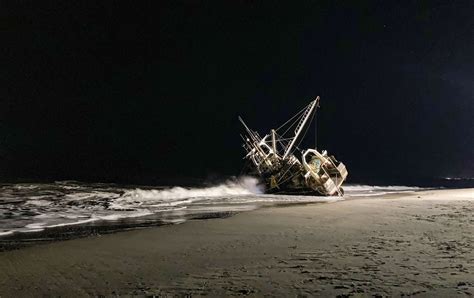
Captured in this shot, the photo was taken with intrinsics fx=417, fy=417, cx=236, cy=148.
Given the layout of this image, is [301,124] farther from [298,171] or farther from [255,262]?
[255,262]

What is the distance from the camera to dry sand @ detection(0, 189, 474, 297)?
627 centimetres

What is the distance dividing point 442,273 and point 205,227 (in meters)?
7.36

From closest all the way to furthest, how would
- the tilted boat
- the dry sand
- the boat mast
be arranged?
the dry sand < the tilted boat < the boat mast

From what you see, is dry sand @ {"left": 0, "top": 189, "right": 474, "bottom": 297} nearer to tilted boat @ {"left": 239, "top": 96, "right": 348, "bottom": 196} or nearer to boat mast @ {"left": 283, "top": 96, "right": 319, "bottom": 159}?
tilted boat @ {"left": 239, "top": 96, "right": 348, "bottom": 196}

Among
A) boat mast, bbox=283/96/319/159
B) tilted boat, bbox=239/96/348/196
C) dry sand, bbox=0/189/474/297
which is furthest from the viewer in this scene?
boat mast, bbox=283/96/319/159

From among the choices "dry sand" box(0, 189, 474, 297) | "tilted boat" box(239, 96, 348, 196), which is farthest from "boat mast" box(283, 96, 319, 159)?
"dry sand" box(0, 189, 474, 297)

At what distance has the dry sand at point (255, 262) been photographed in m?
6.27

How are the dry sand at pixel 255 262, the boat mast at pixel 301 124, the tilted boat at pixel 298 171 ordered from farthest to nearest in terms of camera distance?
the boat mast at pixel 301 124, the tilted boat at pixel 298 171, the dry sand at pixel 255 262

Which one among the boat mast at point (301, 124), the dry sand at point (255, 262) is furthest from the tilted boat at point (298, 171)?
the dry sand at point (255, 262)

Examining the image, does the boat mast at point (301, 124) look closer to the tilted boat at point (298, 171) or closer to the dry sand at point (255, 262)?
the tilted boat at point (298, 171)

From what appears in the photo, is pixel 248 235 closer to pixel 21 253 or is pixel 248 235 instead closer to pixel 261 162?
pixel 21 253

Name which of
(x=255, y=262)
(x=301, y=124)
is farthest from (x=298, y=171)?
(x=255, y=262)

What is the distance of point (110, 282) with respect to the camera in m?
6.70

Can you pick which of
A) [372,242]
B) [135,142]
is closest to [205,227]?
[372,242]
